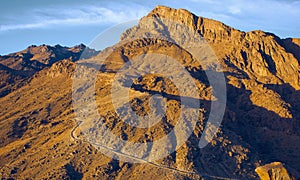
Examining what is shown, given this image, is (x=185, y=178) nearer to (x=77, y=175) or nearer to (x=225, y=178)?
(x=225, y=178)

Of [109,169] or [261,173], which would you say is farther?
[109,169]

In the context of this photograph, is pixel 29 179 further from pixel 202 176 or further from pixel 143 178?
pixel 202 176

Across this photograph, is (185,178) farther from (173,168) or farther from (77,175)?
(77,175)

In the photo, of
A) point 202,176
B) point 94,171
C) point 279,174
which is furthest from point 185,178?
point 279,174

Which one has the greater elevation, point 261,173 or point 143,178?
point 261,173

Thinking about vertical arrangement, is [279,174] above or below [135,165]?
above

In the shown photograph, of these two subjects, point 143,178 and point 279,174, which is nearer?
point 279,174

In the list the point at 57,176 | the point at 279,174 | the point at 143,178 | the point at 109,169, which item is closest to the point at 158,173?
the point at 143,178

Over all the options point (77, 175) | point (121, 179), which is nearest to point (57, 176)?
point (77, 175)
